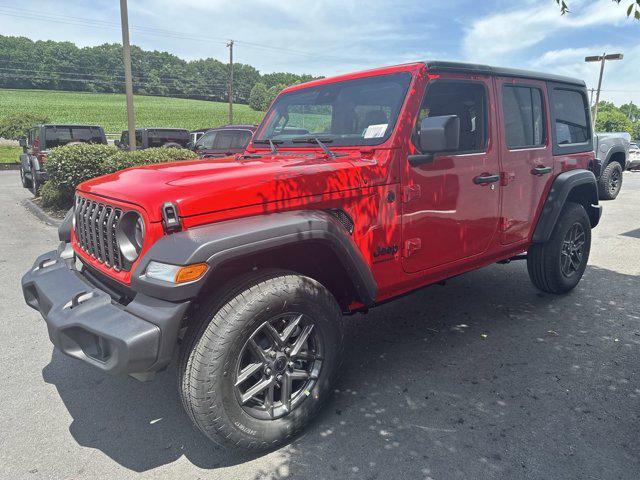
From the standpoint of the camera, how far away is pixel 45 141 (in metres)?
12.4

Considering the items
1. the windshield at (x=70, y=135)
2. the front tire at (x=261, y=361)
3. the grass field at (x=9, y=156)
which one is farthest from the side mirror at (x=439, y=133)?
the grass field at (x=9, y=156)

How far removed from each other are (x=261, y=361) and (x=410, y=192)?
1363mm

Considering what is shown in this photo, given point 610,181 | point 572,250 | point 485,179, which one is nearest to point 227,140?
point 610,181

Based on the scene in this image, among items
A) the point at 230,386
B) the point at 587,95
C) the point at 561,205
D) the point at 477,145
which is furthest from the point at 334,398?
the point at 587,95

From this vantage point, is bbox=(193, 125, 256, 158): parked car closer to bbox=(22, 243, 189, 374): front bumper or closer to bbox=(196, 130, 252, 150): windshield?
bbox=(196, 130, 252, 150): windshield

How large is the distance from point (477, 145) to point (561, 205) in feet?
4.08

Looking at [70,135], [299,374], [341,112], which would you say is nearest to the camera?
[299,374]

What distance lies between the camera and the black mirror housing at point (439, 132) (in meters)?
2.71

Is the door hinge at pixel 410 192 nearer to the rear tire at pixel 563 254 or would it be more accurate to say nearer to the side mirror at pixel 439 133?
the side mirror at pixel 439 133

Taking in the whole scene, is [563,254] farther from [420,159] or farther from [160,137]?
[160,137]

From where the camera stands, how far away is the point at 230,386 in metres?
2.28

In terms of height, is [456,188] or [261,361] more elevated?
[456,188]

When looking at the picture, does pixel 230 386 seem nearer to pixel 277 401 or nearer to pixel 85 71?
pixel 277 401

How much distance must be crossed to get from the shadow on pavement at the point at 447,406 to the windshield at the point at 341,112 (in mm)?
1646
